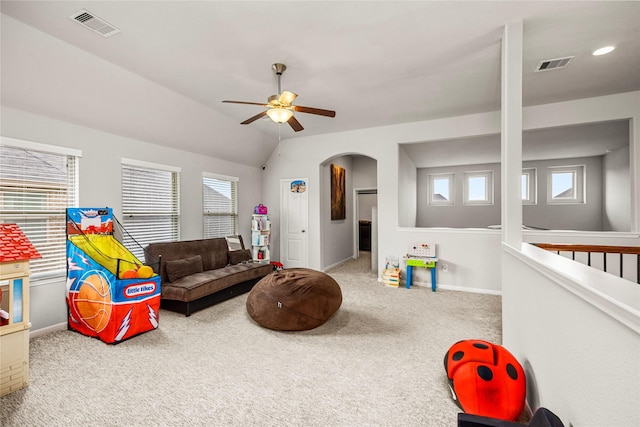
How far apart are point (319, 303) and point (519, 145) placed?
8.50ft

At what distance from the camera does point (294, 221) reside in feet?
20.9

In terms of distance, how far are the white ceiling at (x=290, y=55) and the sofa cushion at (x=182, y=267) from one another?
1902mm

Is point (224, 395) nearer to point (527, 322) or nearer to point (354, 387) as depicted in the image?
point (354, 387)

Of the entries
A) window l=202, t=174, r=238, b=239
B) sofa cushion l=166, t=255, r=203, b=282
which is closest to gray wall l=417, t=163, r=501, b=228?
window l=202, t=174, r=238, b=239

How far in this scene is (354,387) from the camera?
7.11 ft

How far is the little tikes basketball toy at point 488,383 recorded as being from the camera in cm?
172

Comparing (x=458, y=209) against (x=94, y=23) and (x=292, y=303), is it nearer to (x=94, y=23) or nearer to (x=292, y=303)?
(x=292, y=303)

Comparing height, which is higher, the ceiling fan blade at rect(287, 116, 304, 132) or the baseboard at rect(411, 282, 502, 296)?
the ceiling fan blade at rect(287, 116, 304, 132)

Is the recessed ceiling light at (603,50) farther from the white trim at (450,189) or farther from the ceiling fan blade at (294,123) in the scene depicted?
the white trim at (450,189)

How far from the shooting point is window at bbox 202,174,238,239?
531 cm

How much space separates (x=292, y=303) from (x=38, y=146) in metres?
3.26

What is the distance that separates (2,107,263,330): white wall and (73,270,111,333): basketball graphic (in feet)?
1.20

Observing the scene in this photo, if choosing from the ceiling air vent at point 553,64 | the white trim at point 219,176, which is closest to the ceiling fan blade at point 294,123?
the white trim at point 219,176

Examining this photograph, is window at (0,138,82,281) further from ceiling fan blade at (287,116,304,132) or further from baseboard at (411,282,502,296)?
baseboard at (411,282,502,296)
